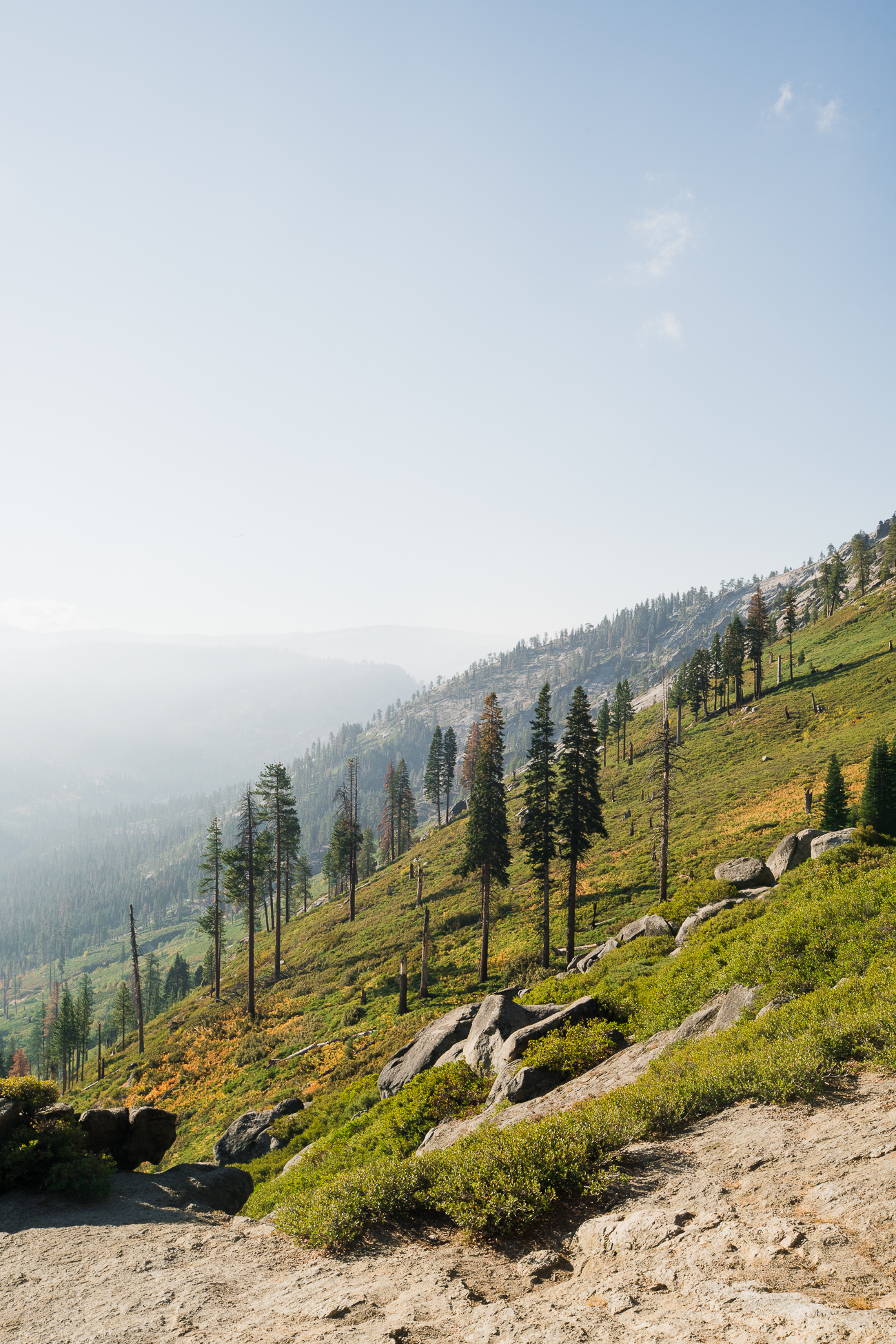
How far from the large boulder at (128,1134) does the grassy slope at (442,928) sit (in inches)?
405

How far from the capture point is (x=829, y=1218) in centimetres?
618

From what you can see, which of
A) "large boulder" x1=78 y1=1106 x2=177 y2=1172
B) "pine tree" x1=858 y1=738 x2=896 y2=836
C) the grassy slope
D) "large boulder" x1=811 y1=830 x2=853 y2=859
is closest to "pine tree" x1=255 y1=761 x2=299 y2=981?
the grassy slope

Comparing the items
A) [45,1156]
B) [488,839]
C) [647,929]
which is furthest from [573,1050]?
[488,839]

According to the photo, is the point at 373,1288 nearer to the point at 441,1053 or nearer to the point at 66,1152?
the point at 66,1152

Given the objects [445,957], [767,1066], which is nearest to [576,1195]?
[767,1066]

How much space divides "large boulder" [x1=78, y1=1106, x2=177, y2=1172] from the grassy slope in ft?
33.7

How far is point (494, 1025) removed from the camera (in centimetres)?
1700

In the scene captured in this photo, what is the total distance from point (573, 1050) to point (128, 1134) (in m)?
12.3

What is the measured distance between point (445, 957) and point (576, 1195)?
3410 cm

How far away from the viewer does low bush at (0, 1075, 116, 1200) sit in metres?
12.5

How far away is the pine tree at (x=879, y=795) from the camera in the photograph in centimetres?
3278

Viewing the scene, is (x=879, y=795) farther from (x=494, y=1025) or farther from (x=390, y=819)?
(x=390, y=819)

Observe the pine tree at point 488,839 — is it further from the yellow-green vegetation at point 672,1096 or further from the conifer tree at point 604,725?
the conifer tree at point 604,725

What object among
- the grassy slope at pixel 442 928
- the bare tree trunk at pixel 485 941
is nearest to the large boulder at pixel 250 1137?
the grassy slope at pixel 442 928
